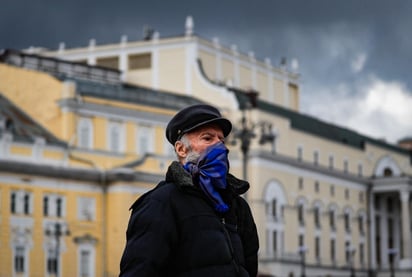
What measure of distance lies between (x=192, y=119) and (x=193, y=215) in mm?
443

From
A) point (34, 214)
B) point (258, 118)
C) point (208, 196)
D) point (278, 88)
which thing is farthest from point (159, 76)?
point (208, 196)

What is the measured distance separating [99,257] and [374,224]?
36465mm

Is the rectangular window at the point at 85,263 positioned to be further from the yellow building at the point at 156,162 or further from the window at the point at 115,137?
the window at the point at 115,137

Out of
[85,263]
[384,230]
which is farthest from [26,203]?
[384,230]

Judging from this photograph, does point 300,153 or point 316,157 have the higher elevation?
point 316,157

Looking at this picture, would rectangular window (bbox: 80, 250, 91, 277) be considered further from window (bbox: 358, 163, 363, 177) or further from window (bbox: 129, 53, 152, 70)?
window (bbox: 358, 163, 363, 177)

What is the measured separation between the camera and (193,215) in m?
4.77

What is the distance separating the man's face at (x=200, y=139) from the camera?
4977mm

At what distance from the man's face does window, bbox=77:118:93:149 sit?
59.5 meters

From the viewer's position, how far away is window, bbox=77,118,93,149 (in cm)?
6456

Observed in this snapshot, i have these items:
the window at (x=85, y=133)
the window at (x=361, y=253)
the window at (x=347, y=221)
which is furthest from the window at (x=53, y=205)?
the window at (x=361, y=253)

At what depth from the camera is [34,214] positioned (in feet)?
194

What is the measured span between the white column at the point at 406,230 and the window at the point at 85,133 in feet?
111

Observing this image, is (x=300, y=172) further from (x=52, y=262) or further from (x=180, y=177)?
(x=180, y=177)
